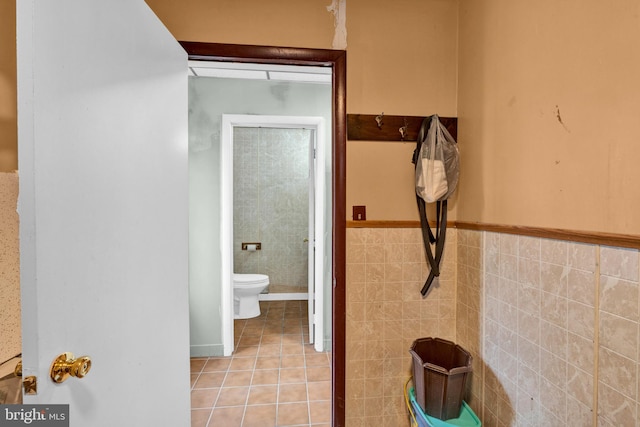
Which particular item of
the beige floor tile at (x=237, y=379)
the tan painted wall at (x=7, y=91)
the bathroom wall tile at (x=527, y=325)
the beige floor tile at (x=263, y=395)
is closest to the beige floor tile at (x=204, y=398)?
the beige floor tile at (x=237, y=379)

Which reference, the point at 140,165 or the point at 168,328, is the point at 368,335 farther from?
the point at 140,165

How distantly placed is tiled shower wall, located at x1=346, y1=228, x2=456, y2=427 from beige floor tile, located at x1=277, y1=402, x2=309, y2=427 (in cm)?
45

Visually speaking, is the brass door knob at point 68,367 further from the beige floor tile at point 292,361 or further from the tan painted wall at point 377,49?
the beige floor tile at point 292,361

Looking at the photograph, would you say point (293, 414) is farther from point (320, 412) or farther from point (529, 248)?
point (529, 248)

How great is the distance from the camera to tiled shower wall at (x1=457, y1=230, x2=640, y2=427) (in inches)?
32.1

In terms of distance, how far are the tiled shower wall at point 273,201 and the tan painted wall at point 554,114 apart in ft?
9.20

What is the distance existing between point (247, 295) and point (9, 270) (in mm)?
2536

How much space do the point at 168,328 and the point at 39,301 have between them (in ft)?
2.15

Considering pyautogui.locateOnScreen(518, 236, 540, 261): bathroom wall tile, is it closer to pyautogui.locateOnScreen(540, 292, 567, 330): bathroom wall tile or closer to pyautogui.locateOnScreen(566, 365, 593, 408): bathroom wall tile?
pyautogui.locateOnScreen(540, 292, 567, 330): bathroom wall tile

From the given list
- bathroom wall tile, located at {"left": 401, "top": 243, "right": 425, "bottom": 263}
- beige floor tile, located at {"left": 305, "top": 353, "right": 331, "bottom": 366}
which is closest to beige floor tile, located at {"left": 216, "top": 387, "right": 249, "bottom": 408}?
beige floor tile, located at {"left": 305, "top": 353, "right": 331, "bottom": 366}

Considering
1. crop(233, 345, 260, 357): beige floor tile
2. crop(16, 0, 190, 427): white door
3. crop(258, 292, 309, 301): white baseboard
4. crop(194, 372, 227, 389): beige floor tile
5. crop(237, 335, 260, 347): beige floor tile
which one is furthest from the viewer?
crop(258, 292, 309, 301): white baseboard

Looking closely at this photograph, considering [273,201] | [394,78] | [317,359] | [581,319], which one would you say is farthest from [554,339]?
[273,201]

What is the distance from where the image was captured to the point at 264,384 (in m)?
2.20

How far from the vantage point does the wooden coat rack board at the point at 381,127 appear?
5.06ft
